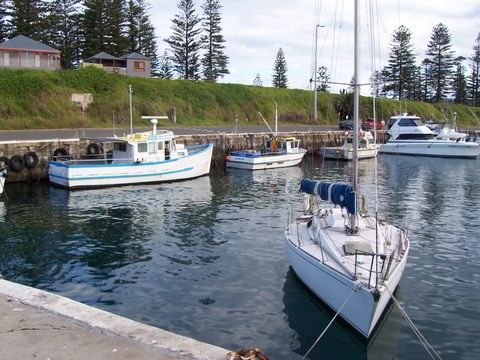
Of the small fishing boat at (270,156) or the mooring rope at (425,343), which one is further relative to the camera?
the small fishing boat at (270,156)

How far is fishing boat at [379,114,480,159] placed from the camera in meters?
47.9

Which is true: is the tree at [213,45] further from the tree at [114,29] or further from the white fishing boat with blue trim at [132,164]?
the white fishing boat with blue trim at [132,164]

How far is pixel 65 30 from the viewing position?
68.2 m

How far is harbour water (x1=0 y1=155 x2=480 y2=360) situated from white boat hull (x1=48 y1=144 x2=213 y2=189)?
727 millimetres

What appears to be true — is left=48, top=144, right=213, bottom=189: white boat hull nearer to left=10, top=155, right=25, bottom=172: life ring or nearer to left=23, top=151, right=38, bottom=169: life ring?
left=23, top=151, right=38, bottom=169: life ring

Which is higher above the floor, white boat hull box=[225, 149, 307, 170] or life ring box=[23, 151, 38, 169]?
life ring box=[23, 151, 38, 169]

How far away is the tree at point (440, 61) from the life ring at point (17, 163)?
82.0m

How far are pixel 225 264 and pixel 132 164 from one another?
16.3 meters

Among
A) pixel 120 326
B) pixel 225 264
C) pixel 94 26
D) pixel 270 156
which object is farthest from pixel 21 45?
pixel 120 326

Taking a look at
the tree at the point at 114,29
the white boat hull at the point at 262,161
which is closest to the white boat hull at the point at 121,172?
the white boat hull at the point at 262,161

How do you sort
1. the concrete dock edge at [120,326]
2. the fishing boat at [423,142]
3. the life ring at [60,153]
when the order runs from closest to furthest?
1. the concrete dock edge at [120,326]
2. the life ring at [60,153]
3. the fishing boat at [423,142]

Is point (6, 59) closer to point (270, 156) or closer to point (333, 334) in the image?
point (270, 156)

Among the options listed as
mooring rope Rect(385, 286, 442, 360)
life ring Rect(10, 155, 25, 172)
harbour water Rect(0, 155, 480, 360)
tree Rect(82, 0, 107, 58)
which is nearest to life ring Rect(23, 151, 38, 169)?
life ring Rect(10, 155, 25, 172)

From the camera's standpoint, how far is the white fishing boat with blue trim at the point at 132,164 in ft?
94.4
